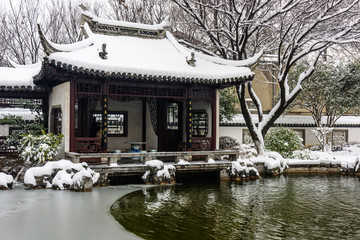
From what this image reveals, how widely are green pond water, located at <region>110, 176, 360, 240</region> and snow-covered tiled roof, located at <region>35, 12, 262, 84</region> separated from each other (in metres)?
3.61

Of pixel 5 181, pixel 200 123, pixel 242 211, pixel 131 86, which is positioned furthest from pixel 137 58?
pixel 242 211

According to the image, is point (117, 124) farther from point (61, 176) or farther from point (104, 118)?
point (61, 176)

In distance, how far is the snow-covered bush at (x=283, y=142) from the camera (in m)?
16.0

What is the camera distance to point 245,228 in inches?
263

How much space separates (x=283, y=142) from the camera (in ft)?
52.7

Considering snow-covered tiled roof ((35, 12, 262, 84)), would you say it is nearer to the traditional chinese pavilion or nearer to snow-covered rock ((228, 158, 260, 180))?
the traditional chinese pavilion

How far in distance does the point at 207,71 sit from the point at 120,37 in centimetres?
409

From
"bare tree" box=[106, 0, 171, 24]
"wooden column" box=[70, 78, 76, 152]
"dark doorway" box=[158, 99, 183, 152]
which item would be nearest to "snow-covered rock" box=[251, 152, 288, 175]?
"dark doorway" box=[158, 99, 183, 152]

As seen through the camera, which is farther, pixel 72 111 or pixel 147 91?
pixel 147 91

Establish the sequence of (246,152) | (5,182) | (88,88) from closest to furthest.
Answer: (5,182), (88,88), (246,152)

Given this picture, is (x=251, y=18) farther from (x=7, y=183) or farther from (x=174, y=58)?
(x=7, y=183)

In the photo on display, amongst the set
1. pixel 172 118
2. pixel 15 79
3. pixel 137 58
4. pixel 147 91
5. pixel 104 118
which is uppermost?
pixel 137 58

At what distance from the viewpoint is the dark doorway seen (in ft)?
48.3

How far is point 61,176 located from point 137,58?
4917mm
